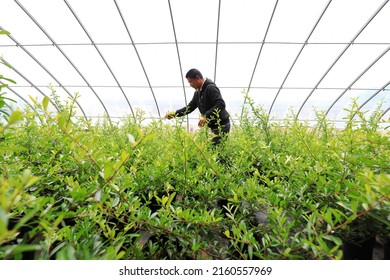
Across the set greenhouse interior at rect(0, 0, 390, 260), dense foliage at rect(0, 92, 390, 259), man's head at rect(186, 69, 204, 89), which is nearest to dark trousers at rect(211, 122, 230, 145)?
greenhouse interior at rect(0, 0, 390, 260)

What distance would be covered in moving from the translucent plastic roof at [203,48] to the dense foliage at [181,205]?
10126mm

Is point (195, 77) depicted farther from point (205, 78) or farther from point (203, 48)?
point (203, 48)

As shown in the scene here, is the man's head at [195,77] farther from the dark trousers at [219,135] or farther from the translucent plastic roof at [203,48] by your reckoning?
the translucent plastic roof at [203,48]

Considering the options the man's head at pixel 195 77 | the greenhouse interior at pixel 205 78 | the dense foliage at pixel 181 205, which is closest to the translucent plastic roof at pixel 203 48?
the greenhouse interior at pixel 205 78

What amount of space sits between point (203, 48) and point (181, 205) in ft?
38.4

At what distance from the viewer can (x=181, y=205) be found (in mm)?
1446

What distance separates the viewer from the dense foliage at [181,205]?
848 mm

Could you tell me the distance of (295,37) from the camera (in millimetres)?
11273

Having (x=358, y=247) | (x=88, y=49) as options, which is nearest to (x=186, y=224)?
(x=358, y=247)

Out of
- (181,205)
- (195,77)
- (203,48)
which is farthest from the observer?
(203,48)

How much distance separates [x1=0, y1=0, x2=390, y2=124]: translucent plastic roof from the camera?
33.7 feet

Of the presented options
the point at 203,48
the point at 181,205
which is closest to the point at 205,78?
the point at 181,205

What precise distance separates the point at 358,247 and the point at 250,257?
528mm
